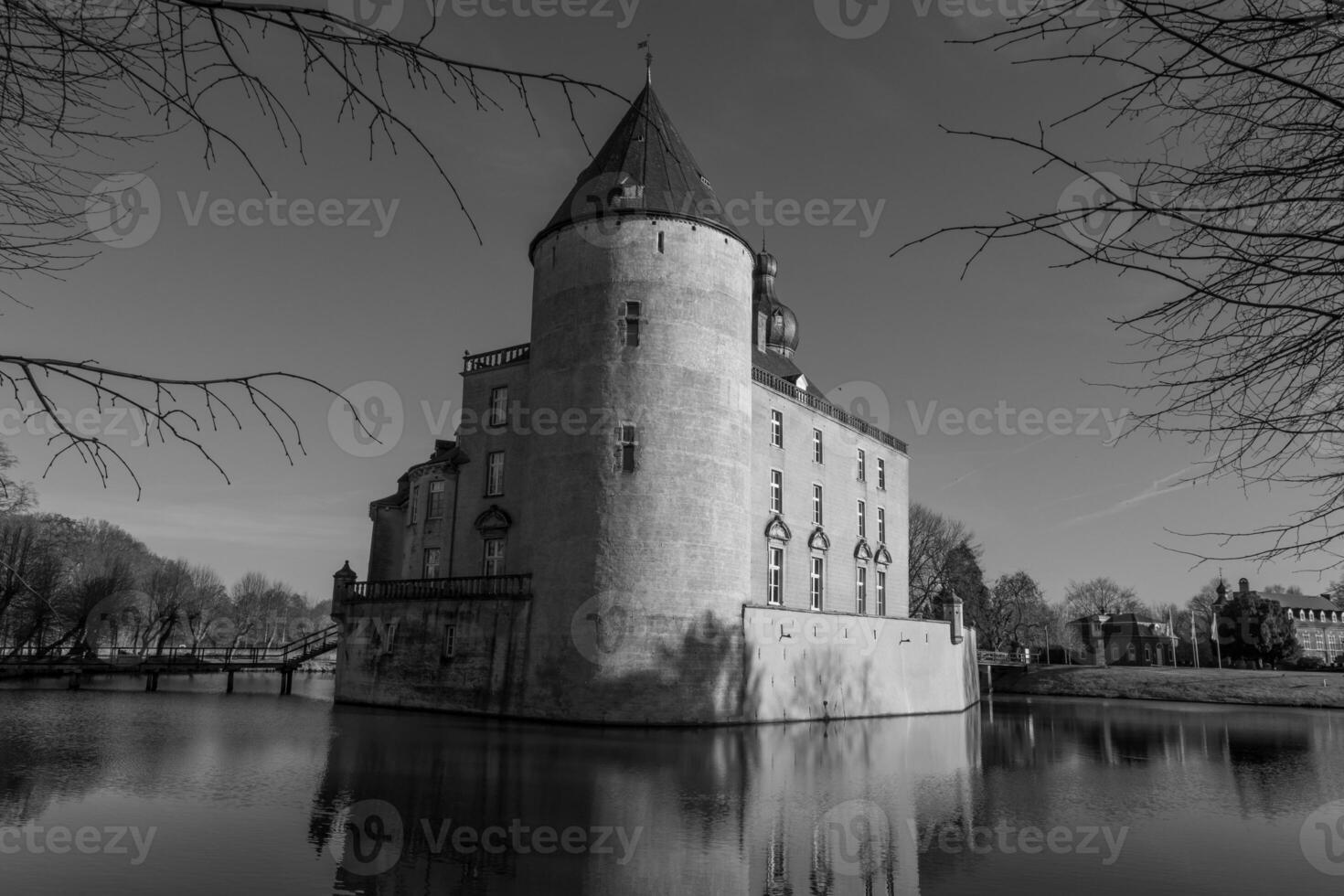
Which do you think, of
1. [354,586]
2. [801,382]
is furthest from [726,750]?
[801,382]

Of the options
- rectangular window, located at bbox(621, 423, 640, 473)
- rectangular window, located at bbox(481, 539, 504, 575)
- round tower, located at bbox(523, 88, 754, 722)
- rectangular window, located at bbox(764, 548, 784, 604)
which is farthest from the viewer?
rectangular window, located at bbox(764, 548, 784, 604)

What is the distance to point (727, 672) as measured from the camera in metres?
26.3

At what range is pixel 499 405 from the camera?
106 ft

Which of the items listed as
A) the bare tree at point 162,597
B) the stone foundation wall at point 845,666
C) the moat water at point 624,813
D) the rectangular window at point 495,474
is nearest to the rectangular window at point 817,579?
the stone foundation wall at point 845,666

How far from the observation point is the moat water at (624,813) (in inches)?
382

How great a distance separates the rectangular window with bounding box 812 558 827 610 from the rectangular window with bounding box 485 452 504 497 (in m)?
12.1

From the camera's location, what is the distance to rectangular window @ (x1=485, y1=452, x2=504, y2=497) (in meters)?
31.3

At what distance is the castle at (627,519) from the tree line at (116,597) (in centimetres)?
1058

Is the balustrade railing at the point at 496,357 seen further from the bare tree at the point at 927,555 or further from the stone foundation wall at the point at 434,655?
the bare tree at the point at 927,555

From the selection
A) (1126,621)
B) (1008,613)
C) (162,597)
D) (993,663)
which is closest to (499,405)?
(993,663)

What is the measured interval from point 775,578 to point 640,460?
8124 millimetres

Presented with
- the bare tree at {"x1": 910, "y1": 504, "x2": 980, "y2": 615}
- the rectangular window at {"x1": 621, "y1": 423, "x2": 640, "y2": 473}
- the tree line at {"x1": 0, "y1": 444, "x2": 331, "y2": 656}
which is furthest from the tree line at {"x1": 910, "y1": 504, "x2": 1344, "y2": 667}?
the tree line at {"x1": 0, "y1": 444, "x2": 331, "y2": 656}

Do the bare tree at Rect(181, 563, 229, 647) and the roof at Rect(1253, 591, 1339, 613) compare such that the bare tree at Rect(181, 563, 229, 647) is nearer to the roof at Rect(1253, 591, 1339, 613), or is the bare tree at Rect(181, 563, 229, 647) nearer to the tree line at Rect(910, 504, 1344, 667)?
the tree line at Rect(910, 504, 1344, 667)

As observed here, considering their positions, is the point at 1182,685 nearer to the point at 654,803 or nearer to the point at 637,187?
the point at 637,187
